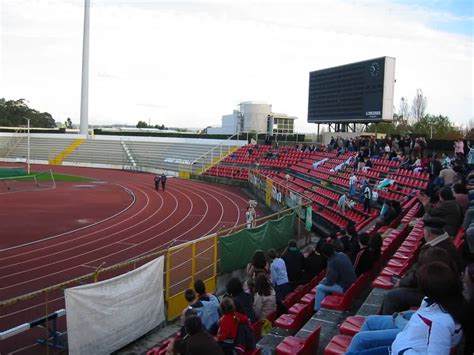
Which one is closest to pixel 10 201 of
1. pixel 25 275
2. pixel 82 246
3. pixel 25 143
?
pixel 82 246

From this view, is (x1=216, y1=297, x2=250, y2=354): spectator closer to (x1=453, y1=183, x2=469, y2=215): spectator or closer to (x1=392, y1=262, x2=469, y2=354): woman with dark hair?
(x1=392, y1=262, x2=469, y2=354): woman with dark hair

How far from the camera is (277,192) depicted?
23.9 meters

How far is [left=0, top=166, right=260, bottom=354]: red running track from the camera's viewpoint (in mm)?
12609

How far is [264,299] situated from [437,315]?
4.11 m

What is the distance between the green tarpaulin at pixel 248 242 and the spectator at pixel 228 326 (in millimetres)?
5938

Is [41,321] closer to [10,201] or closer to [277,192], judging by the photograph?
[277,192]

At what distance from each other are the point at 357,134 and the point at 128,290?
30.6 metres

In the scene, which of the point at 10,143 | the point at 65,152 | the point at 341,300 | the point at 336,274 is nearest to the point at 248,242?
the point at 336,274

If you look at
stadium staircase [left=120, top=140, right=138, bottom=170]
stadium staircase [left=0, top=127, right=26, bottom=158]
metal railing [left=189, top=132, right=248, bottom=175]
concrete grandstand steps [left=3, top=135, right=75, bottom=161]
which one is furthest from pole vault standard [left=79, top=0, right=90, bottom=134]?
metal railing [left=189, top=132, right=248, bottom=175]

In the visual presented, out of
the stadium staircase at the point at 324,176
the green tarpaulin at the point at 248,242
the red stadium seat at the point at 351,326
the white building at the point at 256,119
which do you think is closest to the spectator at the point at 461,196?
the red stadium seat at the point at 351,326

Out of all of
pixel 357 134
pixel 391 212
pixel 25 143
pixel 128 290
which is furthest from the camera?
pixel 25 143

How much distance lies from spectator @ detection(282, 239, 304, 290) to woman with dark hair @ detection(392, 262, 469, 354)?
583 centimetres

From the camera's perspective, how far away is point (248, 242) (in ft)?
41.3

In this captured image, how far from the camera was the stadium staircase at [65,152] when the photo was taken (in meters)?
55.5
